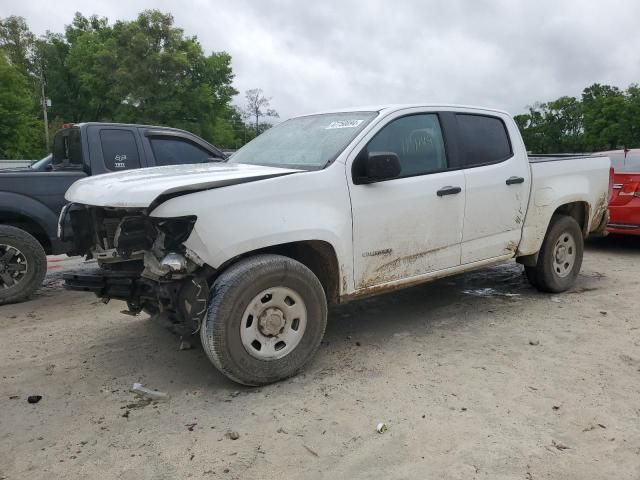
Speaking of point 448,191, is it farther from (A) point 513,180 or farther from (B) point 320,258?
(B) point 320,258

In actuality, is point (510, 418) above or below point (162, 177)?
below

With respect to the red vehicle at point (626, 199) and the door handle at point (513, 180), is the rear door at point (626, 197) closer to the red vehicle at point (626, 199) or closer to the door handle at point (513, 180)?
the red vehicle at point (626, 199)

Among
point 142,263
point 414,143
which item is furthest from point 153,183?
point 414,143

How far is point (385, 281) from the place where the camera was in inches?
161

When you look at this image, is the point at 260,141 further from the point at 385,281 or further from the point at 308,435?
the point at 308,435

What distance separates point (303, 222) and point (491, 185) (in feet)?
6.54

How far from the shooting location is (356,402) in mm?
3285

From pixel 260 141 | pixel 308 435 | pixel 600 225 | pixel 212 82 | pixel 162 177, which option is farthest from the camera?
pixel 212 82

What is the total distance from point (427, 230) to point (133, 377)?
7.87 ft

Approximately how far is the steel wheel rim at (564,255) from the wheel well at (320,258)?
2781 millimetres

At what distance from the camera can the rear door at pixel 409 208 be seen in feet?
12.8

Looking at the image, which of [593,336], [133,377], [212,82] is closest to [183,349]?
[133,377]

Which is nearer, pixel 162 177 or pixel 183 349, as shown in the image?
pixel 162 177

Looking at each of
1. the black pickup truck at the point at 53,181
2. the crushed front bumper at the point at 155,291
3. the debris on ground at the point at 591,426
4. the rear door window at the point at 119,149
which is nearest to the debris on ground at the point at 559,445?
the debris on ground at the point at 591,426
